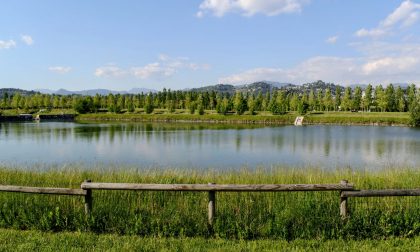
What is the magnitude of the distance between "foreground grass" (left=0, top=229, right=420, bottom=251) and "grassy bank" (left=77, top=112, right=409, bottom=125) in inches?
3190

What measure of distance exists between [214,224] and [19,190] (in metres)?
4.63

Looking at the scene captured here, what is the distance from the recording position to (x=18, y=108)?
13438 cm

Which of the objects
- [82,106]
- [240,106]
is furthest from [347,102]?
[82,106]

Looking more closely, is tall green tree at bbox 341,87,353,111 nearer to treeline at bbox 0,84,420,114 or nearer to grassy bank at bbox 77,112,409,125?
treeline at bbox 0,84,420,114

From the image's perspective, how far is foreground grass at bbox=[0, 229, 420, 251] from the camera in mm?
7027

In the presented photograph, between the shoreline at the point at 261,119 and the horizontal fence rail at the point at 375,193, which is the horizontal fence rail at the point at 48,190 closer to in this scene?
the horizontal fence rail at the point at 375,193

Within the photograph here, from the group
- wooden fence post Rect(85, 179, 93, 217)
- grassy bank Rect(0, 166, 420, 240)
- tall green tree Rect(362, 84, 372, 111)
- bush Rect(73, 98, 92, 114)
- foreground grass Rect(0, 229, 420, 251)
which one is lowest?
foreground grass Rect(0, 229, 420, 251)

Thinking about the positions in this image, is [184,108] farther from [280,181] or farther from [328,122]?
[280,181]

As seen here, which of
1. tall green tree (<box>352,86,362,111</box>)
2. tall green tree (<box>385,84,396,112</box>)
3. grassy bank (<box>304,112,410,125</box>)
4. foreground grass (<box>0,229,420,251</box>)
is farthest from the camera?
tall green tree (<box>352,86,362,111</box>)

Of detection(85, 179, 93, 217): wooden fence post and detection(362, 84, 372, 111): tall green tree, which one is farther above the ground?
detection(362, 84, 372, 111): tall green tree

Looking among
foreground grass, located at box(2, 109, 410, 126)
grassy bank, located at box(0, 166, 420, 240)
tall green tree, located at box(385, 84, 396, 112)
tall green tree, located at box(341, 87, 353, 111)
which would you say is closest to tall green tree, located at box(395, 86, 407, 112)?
tall green tree, located at box(385, 84, 396, 112)

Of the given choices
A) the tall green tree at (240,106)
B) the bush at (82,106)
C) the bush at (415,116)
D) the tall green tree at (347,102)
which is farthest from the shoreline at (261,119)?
the tall green tree at (347,102)

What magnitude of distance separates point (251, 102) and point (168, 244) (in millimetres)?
102964

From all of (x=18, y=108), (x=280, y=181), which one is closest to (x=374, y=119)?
(x=280, y=181)
